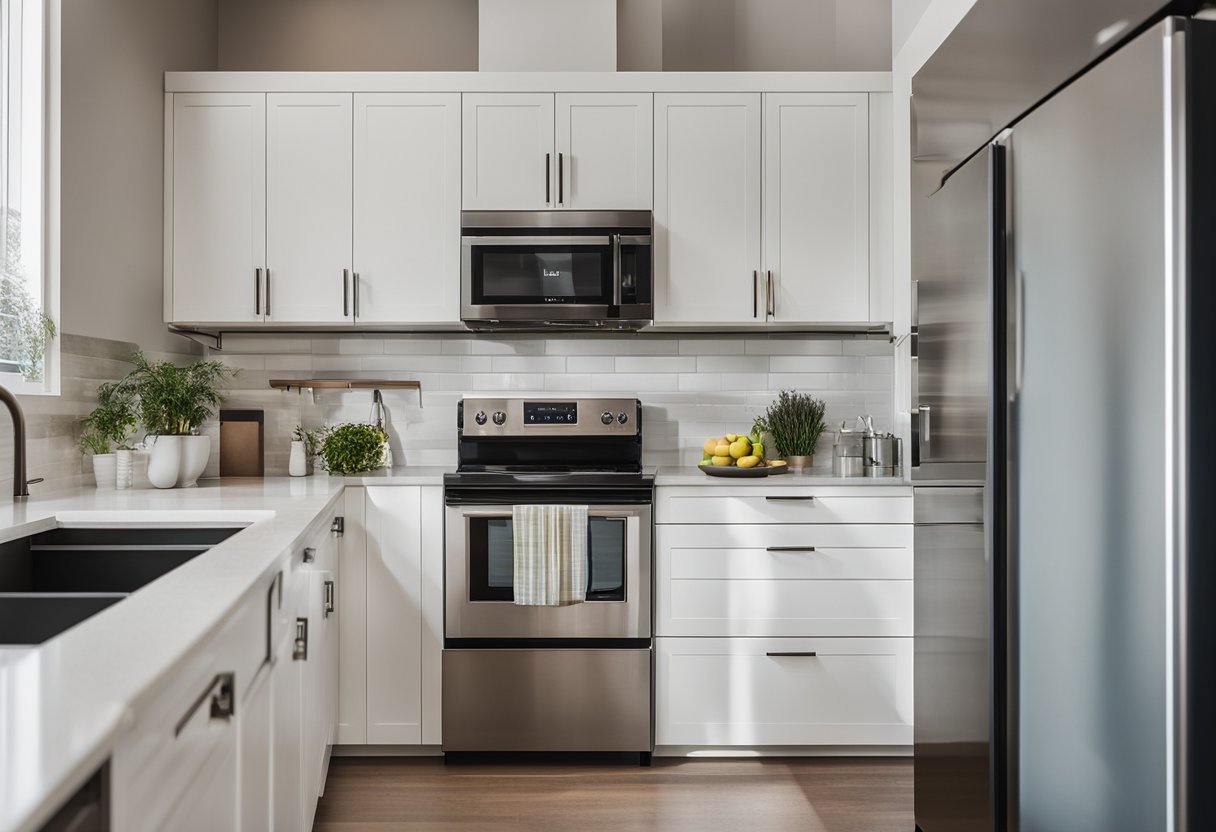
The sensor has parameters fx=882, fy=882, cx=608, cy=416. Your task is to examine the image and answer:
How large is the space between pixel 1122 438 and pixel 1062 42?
2.27ft

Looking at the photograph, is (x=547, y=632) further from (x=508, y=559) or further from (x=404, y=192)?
(x=404, y=192)

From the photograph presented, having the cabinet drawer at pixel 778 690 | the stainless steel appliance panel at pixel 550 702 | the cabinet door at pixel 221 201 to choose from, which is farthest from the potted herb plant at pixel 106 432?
the cabinet drawer at pixel 778 690

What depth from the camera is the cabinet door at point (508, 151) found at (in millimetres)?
3094

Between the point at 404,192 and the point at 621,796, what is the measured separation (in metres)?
2.12

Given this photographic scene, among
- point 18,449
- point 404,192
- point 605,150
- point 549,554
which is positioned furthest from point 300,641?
point 605,150

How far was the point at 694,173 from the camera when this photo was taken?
311 cm

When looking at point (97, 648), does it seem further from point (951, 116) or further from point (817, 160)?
point (817, 160)

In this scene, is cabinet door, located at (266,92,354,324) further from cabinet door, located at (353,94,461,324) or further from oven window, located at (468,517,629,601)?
oven window, located at (468,517,629,601)

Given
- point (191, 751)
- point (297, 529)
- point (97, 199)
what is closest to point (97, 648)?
point (191, 751)

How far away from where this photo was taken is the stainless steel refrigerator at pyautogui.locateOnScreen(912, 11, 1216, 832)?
1.17m

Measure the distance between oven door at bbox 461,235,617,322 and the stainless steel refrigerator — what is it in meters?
1.27

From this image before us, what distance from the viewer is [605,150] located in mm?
3105

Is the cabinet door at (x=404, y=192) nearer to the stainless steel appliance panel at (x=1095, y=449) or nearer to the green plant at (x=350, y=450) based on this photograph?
the green plant at (x=350, y=450)

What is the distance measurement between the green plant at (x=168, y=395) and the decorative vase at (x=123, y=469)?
0.44 ft
